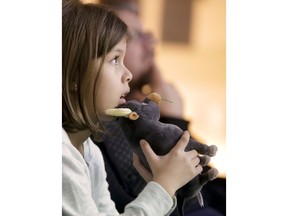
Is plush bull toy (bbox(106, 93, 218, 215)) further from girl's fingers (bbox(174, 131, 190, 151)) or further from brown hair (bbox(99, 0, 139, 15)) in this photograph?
brown hair (bbox(99, 0, 139, 15))

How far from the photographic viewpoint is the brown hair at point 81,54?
0.89 metres

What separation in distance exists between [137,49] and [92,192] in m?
0.22

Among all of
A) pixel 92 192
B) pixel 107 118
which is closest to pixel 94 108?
pixel 107 118

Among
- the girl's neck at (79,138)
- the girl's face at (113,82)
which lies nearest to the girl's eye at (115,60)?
the girl's face at (113,82)

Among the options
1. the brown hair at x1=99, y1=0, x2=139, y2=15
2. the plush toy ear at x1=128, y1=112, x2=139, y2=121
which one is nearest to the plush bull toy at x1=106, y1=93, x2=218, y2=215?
the plush toy ear at x1=128, y1=112, x2=139, y2=121

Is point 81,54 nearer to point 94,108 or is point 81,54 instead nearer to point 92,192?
point 94,108

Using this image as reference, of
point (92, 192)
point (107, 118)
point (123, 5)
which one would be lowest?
point (92, 192)

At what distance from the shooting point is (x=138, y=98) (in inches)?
38.0

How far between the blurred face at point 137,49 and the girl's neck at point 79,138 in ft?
0.34

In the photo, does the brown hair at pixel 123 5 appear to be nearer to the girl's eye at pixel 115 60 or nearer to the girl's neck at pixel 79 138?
the girl's eye at pixel 115 60

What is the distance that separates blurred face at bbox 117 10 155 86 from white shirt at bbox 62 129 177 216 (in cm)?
12
